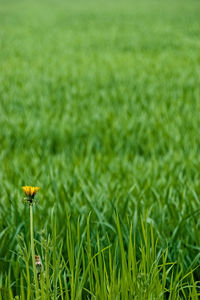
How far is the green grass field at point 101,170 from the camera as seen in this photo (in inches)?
42.2

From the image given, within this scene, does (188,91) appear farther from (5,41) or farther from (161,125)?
(5,41)

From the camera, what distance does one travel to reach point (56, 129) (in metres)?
3.49

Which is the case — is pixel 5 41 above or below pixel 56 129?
above

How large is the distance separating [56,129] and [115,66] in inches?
129

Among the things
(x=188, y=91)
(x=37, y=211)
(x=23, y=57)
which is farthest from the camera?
(x=23, y=57)

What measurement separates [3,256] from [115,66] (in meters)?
5.35

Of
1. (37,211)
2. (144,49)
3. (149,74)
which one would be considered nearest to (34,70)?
(149,74)

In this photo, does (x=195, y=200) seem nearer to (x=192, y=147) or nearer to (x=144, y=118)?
(x=192, y=147)

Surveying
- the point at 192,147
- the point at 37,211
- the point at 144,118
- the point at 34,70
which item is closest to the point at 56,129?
the point at 144,118

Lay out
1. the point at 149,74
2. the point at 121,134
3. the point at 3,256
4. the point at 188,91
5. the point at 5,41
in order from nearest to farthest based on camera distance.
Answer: the point at 3,256
the point at 121,134
the point at 188,91
the point at 149,74
the point at 5,41

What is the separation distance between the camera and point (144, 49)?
8883mm

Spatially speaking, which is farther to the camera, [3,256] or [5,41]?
[5,41]

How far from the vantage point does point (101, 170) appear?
2.58 metres

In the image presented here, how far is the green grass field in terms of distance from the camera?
3.51ft
